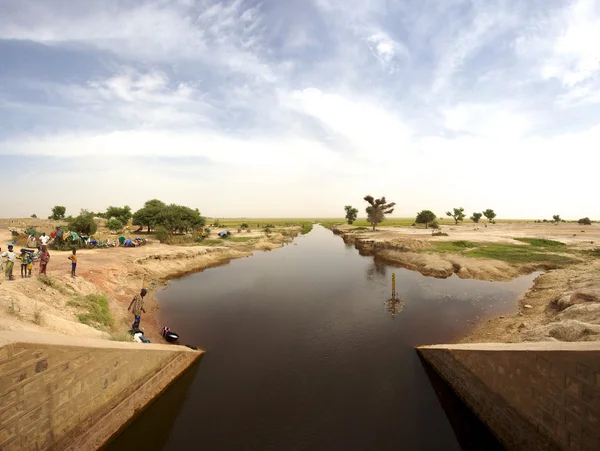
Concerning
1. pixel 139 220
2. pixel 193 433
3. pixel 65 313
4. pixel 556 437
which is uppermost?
pixel 139 220

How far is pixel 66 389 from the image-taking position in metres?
8.05

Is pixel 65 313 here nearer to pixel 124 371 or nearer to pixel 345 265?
pixel 124 371

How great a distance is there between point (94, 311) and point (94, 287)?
4.82 m

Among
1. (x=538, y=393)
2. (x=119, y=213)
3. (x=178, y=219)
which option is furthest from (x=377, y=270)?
(x=119, y=213)

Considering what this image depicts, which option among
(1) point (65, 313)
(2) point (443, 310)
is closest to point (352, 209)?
(2) point (443, 310)

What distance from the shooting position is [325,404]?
11156mm

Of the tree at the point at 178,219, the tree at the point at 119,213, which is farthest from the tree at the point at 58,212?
the tree at the point at 178,219

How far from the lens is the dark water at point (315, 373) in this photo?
9.69 metres

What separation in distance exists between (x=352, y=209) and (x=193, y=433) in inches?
5443

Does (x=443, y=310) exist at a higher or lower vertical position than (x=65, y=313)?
lower

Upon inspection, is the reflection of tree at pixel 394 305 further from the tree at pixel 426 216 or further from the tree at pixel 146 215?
the tree at pixel 426 216

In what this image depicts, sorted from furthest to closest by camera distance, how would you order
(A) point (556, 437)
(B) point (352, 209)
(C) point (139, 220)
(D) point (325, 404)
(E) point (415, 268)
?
(B) point (352, 209), (C) point (139, 220), (E) point (415, 268), (D) point (325, 404), (A) point (556, 437)

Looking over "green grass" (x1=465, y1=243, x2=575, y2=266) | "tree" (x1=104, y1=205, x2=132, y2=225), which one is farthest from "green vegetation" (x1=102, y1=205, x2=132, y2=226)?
"green grass" (x1=465, y1=243, x2=575, y2=266)

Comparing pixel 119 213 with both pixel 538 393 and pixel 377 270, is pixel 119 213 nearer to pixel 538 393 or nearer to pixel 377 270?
pixel 377 270
